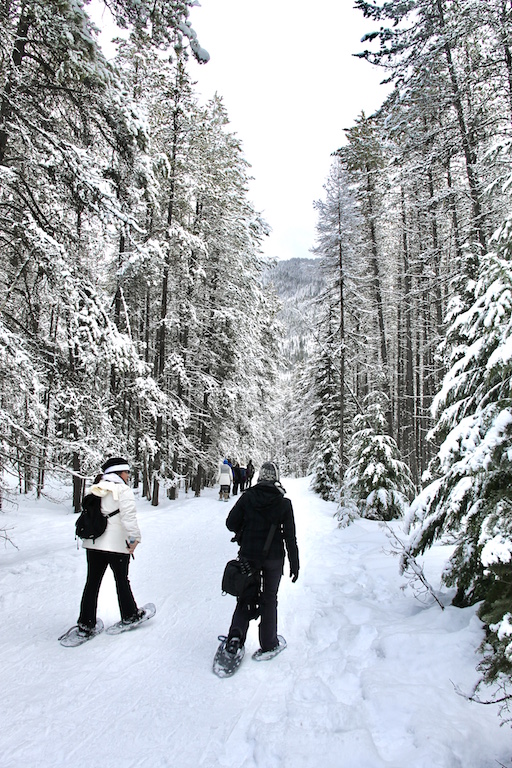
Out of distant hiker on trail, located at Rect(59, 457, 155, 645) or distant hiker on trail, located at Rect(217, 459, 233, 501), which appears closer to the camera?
distant hiker on trail, located at Rect(59, 457, 155, 645)

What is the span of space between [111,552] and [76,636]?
981 mm

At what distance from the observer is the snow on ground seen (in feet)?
9.15

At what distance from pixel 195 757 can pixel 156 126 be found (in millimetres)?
16875

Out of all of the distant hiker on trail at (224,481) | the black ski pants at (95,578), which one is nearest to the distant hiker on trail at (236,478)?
the distant hiker on trail at (224,481)

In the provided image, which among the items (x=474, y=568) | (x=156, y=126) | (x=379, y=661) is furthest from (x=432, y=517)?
(x=156, y=126)

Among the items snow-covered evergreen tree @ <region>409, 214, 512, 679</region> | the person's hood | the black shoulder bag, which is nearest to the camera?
snow-covered evergreen tree @ <region>409, 214, 512, 679</region>

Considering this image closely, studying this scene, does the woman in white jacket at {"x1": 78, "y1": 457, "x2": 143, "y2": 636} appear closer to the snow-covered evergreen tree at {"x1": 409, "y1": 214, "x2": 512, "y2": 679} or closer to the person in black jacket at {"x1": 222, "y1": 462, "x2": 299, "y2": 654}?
the person in black jacket at {"x1": 222, "y1": 462, "x2": 299, "y2": 654}

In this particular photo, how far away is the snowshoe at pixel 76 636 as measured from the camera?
447cm

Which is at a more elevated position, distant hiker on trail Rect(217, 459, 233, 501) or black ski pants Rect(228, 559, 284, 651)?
black ski pants Rect(228, 559, 284, 651)

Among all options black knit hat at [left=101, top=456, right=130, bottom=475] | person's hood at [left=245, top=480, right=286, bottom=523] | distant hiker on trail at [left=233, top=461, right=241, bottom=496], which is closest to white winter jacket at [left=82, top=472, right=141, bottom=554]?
black knit hat at [left=101, top=456, right=130, bottom=475]

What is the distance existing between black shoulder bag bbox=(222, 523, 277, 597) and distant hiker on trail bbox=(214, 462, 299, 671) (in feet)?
0.08

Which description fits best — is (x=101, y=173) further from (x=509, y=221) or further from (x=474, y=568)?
(x=474, y=568)

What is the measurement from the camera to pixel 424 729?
2826mm

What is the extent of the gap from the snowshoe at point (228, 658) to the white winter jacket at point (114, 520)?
5.12ft
